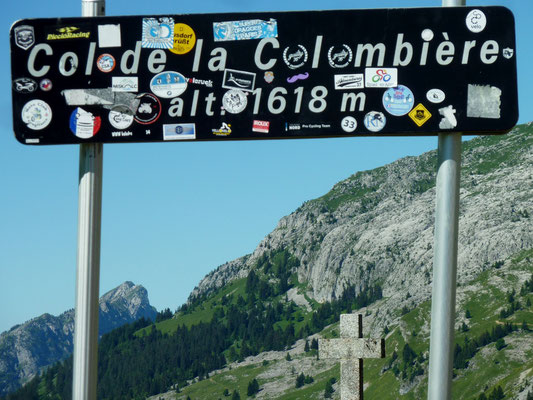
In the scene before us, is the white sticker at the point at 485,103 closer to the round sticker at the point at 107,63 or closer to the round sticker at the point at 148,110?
the round sticker at the point at 148,110

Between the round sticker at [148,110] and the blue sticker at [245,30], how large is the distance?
954 mm

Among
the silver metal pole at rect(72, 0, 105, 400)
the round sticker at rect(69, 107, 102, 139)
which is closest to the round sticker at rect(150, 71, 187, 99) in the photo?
the round sticker at rect(69, 107, 102, 139)

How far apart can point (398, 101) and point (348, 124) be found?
583mm

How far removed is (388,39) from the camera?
9.16 metres

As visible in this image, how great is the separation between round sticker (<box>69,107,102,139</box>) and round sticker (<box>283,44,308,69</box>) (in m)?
2.18

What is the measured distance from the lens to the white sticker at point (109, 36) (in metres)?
9.50

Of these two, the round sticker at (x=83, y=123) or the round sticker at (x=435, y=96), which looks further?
the round sticker at (x=83, y=123)

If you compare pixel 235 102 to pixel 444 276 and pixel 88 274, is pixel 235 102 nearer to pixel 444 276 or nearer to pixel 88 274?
pixel 88 274

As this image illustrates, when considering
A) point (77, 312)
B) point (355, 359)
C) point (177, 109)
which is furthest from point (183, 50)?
point (355, 359)

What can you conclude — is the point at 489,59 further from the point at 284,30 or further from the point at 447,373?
the point at 447,373

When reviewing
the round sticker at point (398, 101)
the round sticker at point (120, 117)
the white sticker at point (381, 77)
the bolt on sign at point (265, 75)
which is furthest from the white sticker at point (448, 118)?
the round sticker at point (120, 117)

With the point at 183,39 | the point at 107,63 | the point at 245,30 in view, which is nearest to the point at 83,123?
the point at 107,63

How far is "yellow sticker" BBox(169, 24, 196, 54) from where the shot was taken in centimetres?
942

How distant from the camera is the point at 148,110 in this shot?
9.45 meters
